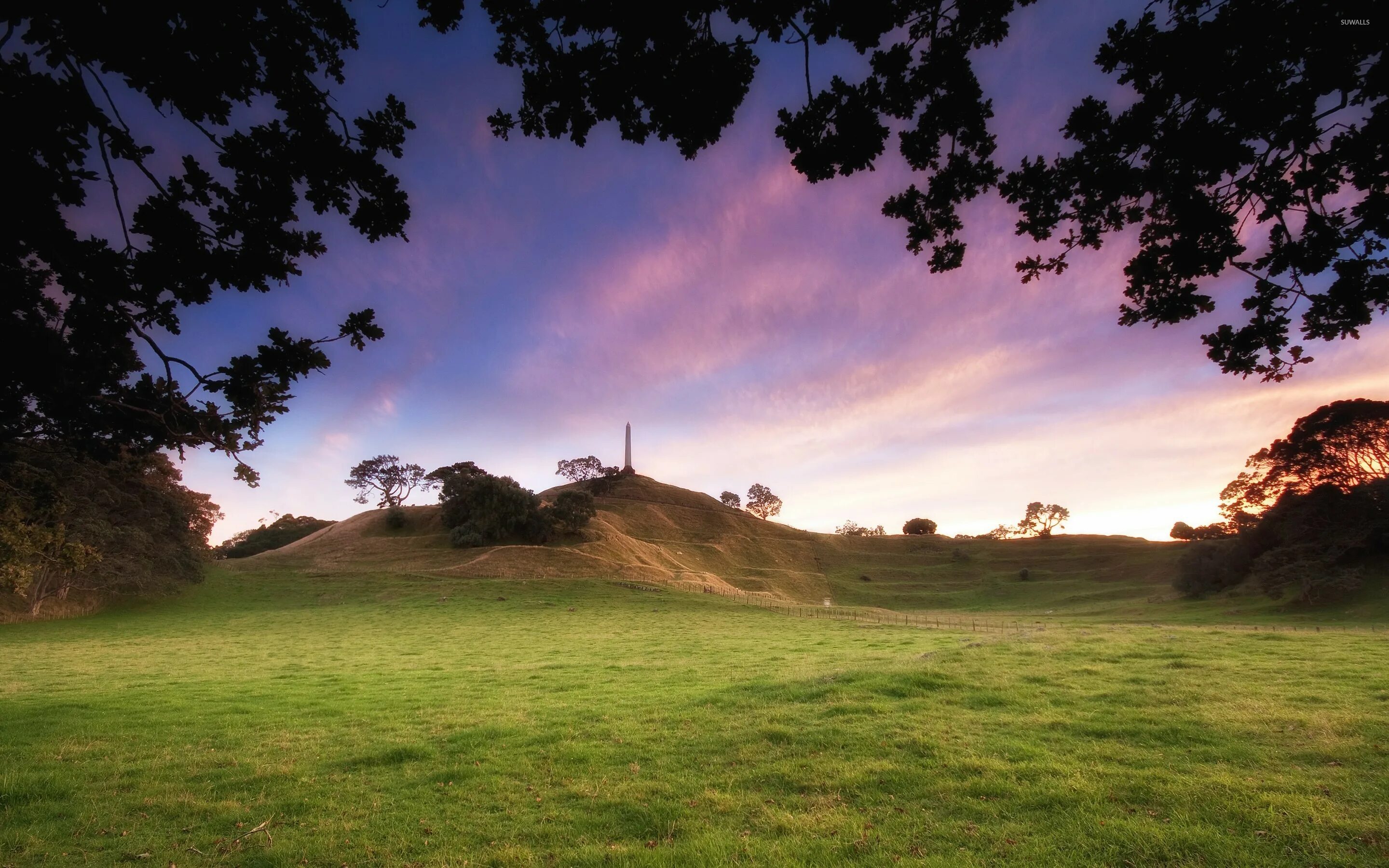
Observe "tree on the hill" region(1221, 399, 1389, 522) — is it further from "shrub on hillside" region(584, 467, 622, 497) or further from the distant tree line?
"shrub on hillside" region(584, 467, 622, 497)

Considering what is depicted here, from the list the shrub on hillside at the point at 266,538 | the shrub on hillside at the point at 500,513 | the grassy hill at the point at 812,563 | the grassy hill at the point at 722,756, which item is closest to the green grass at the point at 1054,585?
the grassy hill at the point at 812,563

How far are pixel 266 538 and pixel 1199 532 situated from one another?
526 ft

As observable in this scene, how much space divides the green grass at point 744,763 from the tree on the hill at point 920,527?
393 ft

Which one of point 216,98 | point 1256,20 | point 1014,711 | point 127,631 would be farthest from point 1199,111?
point 127,631

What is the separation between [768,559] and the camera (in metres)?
101

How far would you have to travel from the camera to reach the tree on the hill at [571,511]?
79.1 m

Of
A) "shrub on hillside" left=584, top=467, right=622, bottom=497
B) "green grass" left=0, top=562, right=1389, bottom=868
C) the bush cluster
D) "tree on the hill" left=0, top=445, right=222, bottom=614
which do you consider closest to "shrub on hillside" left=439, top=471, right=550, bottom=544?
the bush cluster

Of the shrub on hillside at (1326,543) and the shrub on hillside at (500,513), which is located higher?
the shrub on hillside at (500,513)

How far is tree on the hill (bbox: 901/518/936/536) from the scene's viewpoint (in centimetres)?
13375

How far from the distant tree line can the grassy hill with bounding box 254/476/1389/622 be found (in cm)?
240

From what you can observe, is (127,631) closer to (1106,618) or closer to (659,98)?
(659,98)

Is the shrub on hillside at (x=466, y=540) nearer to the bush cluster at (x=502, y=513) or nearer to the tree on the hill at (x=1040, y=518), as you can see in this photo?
the bush cluster at (x=502, y=513)

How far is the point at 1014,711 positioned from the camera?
10609 millimetres

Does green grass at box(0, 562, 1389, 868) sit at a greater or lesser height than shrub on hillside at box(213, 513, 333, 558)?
lesser
